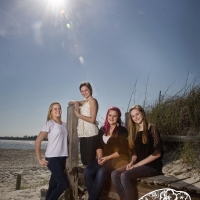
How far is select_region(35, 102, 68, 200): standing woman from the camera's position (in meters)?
4.00

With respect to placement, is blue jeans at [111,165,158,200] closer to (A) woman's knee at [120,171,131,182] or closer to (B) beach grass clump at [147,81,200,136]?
(A) woman's knee at [120,171,131,182]

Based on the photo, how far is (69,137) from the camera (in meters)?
4.74

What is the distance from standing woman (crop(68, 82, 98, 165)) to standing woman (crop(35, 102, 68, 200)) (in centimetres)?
37

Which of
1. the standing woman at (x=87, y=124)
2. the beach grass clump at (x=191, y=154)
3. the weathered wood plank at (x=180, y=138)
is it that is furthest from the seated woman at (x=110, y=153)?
the weathered wood plank at (x=180, y=138)

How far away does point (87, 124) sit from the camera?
4.40 m

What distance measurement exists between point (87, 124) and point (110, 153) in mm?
744

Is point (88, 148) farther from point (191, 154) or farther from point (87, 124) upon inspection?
point (191, 154)

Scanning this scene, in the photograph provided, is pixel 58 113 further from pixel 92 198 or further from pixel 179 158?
pixel 179 158

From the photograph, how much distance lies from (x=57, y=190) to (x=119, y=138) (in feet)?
4.55

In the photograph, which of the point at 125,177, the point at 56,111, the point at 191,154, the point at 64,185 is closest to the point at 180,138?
the point at 191,154

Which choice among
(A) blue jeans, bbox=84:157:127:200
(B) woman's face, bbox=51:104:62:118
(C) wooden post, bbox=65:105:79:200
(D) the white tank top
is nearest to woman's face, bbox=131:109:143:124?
(A) blue jeans, bbox=84:157:127:200

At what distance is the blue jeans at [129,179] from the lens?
134 inches

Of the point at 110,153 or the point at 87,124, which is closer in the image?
the point at 110,153

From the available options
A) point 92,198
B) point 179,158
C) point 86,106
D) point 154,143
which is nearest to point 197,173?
point 179,158
